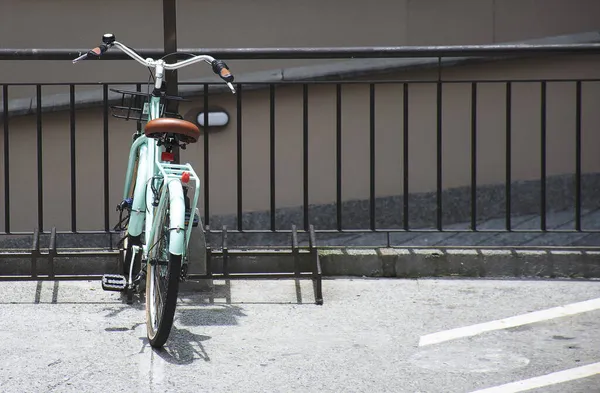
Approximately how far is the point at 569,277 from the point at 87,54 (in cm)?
319

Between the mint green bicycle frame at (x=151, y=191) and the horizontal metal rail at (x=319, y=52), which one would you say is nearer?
the mint green bicycle frame at (x=151, y=191)

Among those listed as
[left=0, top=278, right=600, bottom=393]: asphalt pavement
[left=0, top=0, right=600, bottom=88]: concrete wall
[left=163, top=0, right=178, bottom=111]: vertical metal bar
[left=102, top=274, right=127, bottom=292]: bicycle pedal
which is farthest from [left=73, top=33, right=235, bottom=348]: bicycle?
[left=0, top=0, right=600, bottom=88]: concrete wall

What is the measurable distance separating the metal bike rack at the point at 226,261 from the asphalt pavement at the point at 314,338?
0.25 feet

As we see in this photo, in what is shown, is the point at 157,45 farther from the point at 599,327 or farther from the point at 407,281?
the point at 599,327

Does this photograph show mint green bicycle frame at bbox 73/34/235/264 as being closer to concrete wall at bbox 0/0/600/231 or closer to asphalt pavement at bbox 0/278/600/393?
asphalt pavement at bbox 0/278/600/393

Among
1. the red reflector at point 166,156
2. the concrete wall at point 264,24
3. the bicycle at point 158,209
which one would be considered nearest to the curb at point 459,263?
the bicycle at point 158,209

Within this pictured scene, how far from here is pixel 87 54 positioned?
5.79 m

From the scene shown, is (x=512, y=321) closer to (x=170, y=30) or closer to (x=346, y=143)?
(x=170, y=30)

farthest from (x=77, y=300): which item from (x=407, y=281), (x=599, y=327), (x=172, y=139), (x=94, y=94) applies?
(x=94, y=94)

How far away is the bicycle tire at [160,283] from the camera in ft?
16.4

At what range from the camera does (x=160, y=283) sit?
5.26 meters

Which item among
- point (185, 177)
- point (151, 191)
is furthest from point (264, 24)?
point (185, 177)

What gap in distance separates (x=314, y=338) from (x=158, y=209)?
3.32ft

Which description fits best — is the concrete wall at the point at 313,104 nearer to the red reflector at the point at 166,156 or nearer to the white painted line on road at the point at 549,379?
the red reflector at the point at 166,156
